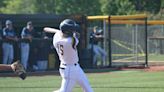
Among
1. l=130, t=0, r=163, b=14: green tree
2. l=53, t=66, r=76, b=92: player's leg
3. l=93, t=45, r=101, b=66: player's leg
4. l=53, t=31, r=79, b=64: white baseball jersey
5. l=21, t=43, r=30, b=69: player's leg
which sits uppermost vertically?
l=53, t=31, r=79, b=64: white baseball jersey

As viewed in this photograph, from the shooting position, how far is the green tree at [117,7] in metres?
53.0

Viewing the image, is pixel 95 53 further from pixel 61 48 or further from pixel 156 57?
pixel 61 48

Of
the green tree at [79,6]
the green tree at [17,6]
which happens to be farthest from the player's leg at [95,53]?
the green tree at [17,6]

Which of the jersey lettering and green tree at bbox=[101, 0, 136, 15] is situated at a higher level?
the jersey lettering

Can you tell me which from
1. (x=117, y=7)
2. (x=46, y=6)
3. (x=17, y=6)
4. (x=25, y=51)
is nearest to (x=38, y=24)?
(x=25, y=51)

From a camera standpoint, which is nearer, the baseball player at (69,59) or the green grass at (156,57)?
the baseball player at (69,59)

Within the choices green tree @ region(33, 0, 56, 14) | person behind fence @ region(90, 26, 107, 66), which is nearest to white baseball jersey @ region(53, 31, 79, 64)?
person behind fence @ region(90, 26, 107, 66)

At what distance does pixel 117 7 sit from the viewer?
5434 cm

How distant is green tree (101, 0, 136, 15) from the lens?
53.0 metres

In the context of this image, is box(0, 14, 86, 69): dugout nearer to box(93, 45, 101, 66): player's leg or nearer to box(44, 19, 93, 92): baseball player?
box(93, 45, 101, 66): player's leg

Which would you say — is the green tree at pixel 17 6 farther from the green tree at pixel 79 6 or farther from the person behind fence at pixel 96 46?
the person behind fence at pixel 96 46

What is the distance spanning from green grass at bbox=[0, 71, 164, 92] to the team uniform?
15.0ft

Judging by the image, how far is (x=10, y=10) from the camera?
87.5 metres

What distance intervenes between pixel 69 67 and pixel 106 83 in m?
6.72
